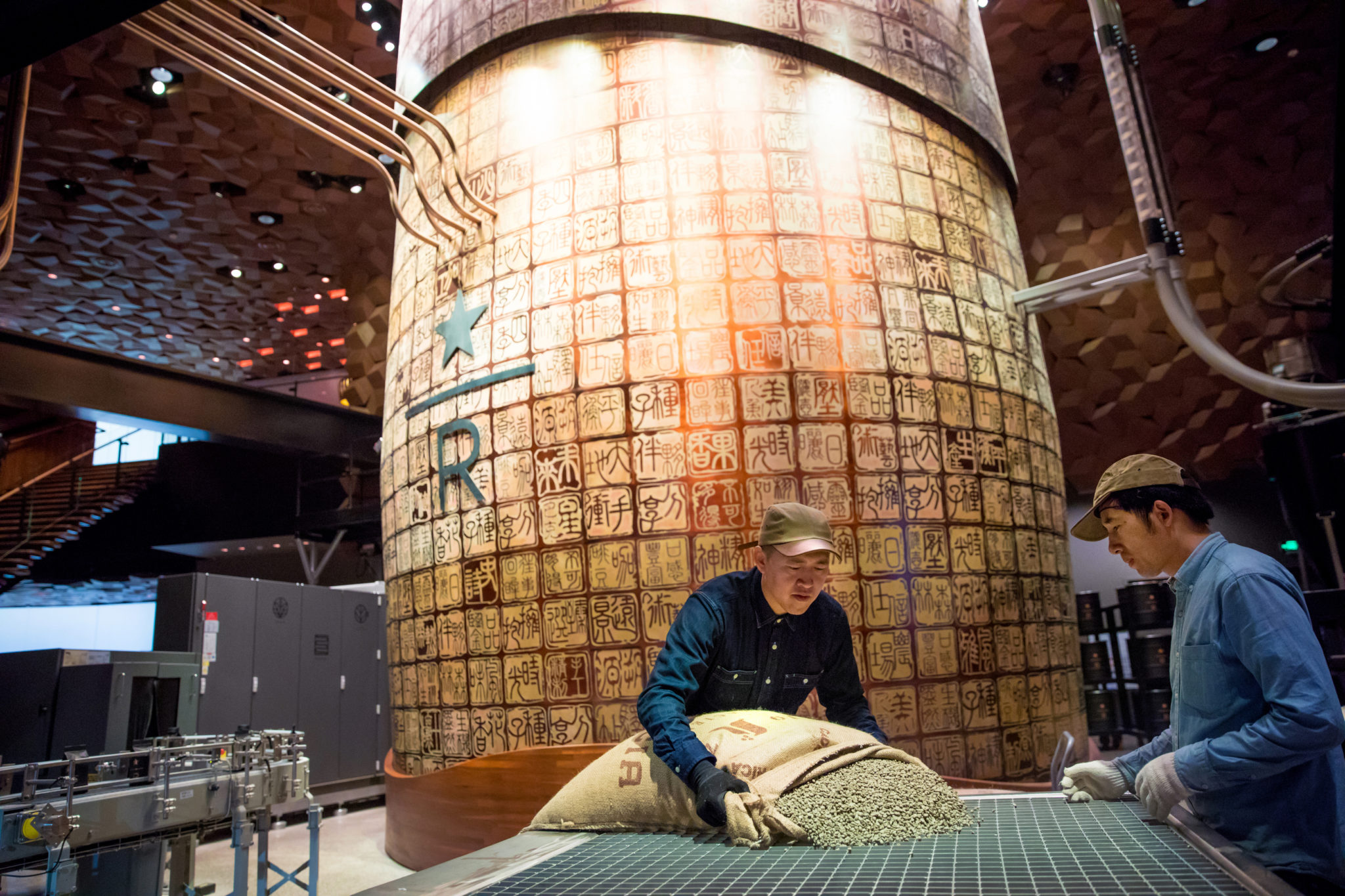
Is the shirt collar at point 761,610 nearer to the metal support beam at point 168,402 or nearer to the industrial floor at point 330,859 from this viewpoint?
the industrial floor at point 330,859

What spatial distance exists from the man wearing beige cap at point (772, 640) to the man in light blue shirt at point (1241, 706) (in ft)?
2.40

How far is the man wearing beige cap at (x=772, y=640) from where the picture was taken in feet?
7.63

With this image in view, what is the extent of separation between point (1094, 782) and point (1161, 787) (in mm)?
322

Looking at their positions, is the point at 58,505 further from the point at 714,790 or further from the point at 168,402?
the point at 714,790

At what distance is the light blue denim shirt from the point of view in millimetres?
1664

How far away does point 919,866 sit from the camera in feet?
5.18

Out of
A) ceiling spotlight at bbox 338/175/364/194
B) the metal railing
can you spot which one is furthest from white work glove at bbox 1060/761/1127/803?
the metal railing

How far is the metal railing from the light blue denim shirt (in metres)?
15.1

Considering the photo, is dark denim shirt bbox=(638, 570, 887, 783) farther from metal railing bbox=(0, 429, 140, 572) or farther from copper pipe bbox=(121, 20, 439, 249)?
metal railing bbox=(0, 429, 140, 572)

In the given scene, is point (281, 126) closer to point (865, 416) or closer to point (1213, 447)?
point (865, 416)

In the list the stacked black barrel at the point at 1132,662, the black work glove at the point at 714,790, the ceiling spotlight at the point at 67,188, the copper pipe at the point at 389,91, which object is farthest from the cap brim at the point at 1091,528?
the ceiling spotlight at the point at 67,188

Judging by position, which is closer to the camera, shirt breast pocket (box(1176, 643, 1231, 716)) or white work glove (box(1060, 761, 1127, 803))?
shirt breast pocket (box(1176, 643, 1231, 716))

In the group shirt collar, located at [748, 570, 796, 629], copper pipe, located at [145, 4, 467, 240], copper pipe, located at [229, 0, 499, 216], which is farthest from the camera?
copper pipe, located at [229, 0, 499, 216]

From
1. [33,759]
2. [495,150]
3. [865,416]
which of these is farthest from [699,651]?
[33,759]
